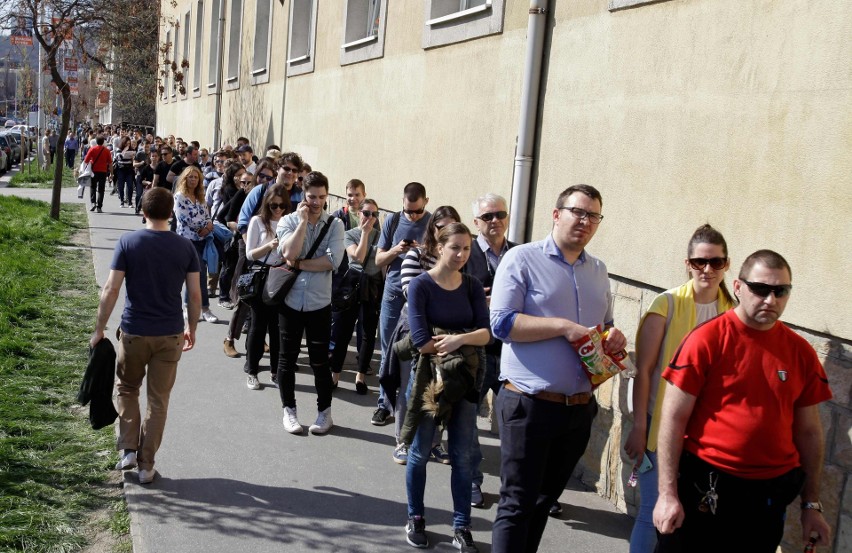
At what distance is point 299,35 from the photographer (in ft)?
49.4

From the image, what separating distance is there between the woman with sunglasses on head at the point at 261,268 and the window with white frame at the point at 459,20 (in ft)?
7.64

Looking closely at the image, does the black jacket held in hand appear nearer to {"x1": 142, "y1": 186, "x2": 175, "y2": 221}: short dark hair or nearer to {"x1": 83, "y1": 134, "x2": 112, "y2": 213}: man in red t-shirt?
{"x1": 142, "y1": 186, "x2": 175, "y2": 221}: short dark hair

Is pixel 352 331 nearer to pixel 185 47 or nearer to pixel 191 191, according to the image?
pixel 191 191

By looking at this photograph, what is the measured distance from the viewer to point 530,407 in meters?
4.02

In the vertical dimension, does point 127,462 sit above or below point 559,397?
below

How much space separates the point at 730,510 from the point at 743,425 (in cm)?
34

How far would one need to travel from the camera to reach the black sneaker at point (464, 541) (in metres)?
4.78

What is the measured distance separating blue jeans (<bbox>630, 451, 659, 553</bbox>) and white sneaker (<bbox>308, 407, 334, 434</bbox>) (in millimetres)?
2969

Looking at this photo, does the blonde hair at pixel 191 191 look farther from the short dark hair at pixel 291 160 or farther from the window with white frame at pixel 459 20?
the window with white frame at pixel 459 20

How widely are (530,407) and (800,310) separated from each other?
61.9 inches

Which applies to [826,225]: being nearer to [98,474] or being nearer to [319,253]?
[319,253]

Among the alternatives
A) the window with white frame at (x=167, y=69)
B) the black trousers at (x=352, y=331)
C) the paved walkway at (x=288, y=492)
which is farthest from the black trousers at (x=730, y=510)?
the window with white frame at (x=167, y=69)

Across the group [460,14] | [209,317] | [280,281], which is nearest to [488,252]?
[280,281]

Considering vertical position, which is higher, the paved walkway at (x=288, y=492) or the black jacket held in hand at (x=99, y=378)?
the black jacket held in hand at (x=99, y=378)
